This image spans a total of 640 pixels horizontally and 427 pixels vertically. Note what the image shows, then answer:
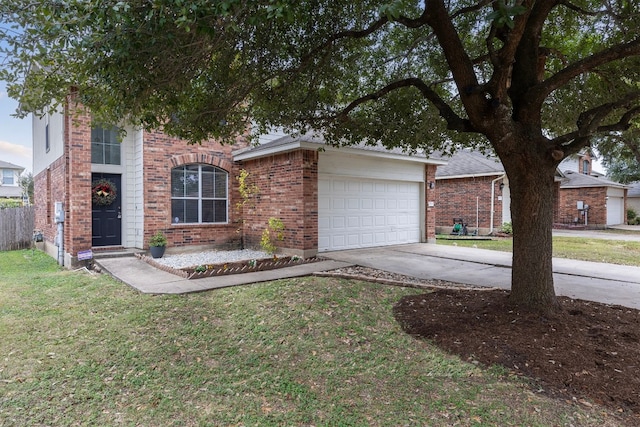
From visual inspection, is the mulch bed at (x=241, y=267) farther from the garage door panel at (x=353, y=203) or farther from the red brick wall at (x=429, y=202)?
the red brick wall at (x=429, y=202)

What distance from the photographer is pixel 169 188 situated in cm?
1030

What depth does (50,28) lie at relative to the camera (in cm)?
341

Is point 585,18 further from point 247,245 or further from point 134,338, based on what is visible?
point 247,245

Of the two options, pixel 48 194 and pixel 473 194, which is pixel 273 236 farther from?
pixel 473 194

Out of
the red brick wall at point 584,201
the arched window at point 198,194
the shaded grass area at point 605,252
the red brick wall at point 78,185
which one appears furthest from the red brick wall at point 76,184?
the red brick wall at point 584,201

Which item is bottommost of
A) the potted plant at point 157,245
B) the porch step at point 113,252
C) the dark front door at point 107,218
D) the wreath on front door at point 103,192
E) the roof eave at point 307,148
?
the porch step at point 113,252

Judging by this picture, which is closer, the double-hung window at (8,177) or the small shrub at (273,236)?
the small shrub at (273,236)

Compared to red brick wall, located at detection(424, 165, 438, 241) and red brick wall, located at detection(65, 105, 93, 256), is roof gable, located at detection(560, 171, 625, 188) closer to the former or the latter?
red brick wall, located at detection(424, 165, 438, 241)

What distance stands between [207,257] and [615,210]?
2760 centimetres

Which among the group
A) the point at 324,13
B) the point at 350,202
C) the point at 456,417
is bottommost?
the point at 456,417

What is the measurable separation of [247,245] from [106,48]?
8396 mm

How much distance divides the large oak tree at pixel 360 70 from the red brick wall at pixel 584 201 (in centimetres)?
1931

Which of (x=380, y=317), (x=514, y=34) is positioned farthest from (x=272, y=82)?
(x=380, y=317)

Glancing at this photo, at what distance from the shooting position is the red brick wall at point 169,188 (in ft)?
32.9
